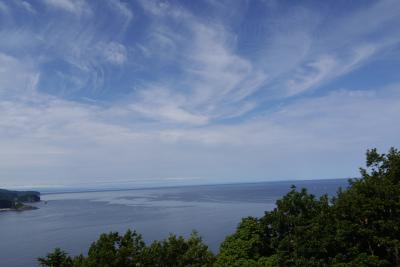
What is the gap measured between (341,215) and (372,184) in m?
3.47

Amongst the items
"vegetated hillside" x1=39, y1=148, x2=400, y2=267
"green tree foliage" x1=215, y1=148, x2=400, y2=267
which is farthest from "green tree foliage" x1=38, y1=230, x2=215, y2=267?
"green tree foliage" x1=215, y1=148, x2=400, y2=267

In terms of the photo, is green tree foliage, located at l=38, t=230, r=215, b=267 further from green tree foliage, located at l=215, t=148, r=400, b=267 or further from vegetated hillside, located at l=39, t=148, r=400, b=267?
green tree foliage, located at l=215, t=148, r=400, b=267

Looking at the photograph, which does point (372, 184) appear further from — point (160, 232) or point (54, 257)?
point (160, 232)

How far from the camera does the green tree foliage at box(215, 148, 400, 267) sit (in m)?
28.7

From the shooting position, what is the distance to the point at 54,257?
2889 centimetres

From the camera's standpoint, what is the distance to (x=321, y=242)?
2922cm

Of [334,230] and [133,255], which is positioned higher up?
[334,230]

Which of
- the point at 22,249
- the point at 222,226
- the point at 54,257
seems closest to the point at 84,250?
the point at 22,249

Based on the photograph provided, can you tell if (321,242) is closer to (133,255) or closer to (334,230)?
(334,230)

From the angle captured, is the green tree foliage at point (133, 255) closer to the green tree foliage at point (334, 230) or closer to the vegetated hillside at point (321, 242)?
the vegetated hillside at point (321, 242)

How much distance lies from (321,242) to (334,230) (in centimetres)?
175

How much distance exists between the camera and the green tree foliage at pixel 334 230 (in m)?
28.7

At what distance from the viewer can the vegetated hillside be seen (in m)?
28.4

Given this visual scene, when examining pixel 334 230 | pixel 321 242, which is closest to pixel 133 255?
pixel 321 242
